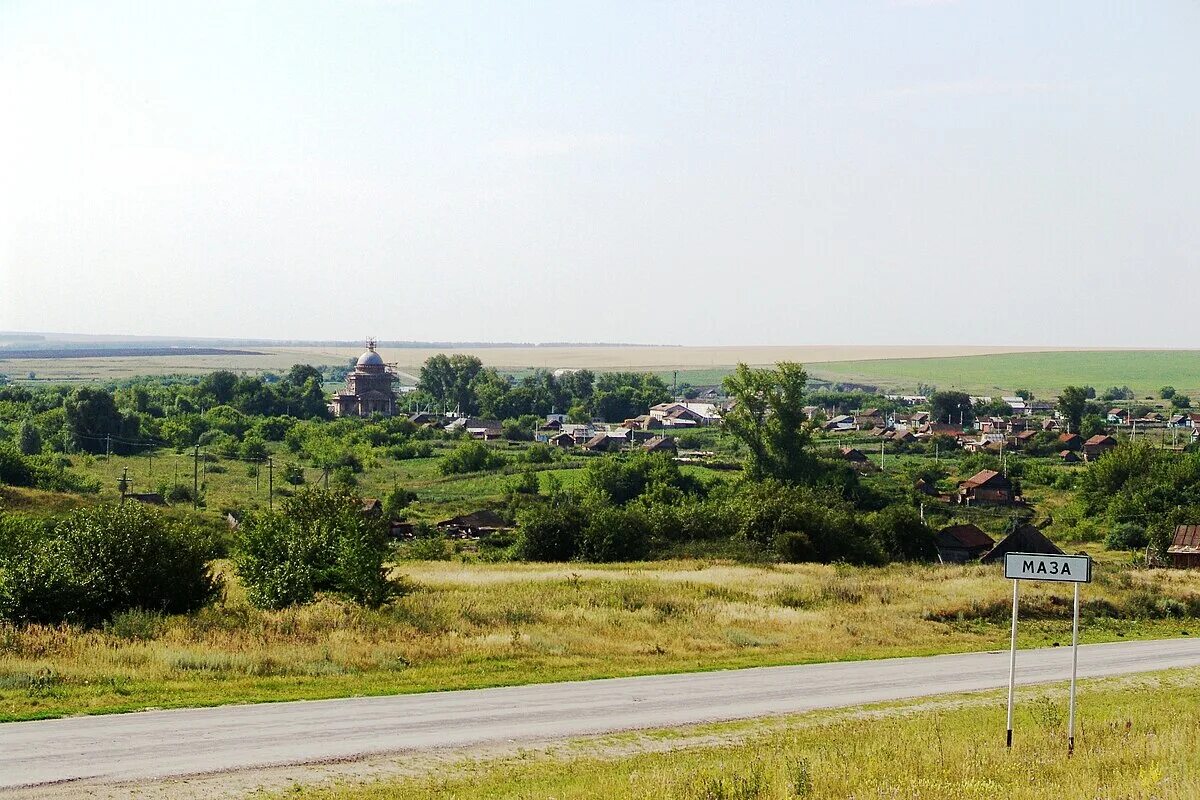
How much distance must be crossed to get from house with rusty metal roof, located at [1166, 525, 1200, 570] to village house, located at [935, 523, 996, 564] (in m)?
9.14

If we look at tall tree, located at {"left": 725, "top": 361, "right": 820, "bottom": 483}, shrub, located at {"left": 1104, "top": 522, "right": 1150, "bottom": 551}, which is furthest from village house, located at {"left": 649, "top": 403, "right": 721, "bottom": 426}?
shrub, located at {"left": 1104, "top": 522, "right": 1150, "bottom": 551}

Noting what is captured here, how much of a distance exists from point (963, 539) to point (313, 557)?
43548 millimetres

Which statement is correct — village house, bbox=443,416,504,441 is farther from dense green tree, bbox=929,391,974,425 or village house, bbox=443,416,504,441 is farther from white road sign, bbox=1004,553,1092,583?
white road sign, bbox=1004,553,1092,583

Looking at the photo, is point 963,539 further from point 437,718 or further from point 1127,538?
point 437,718

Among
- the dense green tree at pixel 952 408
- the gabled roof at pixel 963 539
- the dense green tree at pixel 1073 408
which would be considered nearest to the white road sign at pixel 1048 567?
the gabled roof at pixel 963 539

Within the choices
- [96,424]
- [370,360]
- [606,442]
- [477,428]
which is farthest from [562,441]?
[96,424]

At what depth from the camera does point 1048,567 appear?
16.7m

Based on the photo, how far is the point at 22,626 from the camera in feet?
92.8

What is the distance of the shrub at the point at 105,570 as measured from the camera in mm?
29094

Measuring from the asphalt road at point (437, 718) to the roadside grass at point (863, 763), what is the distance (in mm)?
1526

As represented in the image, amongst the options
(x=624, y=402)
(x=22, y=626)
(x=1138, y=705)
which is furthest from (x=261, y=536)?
(x=624, y=402)

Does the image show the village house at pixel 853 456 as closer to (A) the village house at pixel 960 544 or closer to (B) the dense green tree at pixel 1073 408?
(B) the dense green tree at pixel 1073 408

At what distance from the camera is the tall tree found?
89.9 m

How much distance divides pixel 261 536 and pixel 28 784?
68.0 ft
